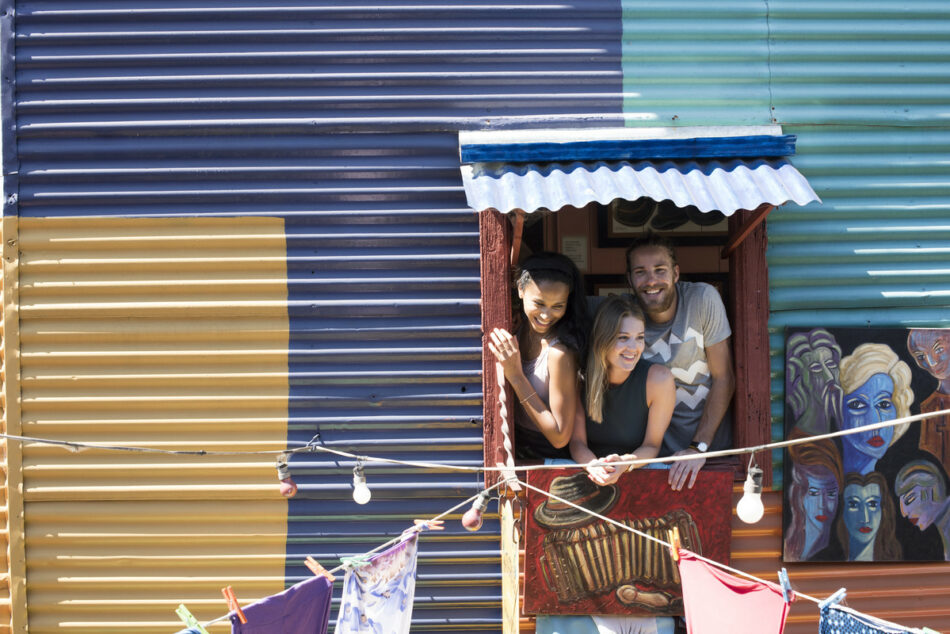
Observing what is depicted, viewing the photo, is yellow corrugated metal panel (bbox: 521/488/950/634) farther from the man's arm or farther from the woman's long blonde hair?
the woman's long blonde hair

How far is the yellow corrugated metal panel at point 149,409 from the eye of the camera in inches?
195

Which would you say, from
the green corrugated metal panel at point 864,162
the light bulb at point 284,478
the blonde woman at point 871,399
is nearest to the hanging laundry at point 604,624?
the blonde woman at point 871,399

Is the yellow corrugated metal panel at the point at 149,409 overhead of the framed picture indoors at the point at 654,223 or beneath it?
beneath

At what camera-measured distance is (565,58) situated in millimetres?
4980

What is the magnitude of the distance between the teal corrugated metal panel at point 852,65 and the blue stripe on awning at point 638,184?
0.76 m

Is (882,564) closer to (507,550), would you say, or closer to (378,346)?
(507,550)

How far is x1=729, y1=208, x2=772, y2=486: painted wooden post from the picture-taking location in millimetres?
4680

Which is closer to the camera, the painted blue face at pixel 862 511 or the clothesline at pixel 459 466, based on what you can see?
the clothesline at pixel 459 466

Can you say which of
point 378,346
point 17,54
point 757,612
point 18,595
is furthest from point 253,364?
point 757,612

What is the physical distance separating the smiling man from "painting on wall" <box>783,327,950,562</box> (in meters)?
0.53

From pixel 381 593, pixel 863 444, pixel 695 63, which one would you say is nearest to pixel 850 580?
pixel 863 444

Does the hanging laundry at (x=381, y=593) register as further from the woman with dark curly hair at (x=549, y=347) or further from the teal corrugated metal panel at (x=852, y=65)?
the teal corrugated metal panel at (x=852, y=65)

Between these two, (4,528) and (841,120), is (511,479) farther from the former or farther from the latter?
(4,528)

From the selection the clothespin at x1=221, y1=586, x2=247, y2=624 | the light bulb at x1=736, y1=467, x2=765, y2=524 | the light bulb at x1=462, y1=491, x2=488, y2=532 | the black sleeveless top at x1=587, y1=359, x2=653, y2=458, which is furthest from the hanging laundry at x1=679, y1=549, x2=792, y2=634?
the clothespin at x1=221, y1=586, x2=247, y2=624
